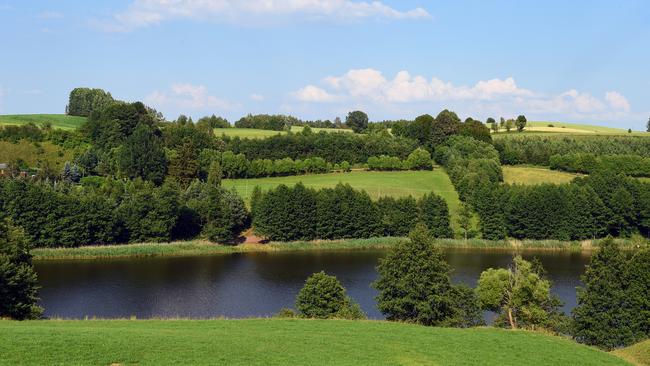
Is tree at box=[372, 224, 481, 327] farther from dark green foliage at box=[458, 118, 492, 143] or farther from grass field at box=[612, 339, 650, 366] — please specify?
dark green foliage at box=[458, 118, 492, 143]

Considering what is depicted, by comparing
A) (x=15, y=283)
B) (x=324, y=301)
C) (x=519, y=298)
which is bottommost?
(x=519, y=298)

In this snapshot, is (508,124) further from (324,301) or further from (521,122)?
(324,301)

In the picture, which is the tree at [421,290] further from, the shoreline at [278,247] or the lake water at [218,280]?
the shoreline at [278,247]

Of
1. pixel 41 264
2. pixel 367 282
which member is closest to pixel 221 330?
pixel 367 282

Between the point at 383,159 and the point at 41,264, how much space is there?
68228mm

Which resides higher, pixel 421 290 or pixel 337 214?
pixel 421 290

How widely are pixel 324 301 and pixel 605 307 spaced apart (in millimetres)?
18003

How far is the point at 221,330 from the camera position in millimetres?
29422

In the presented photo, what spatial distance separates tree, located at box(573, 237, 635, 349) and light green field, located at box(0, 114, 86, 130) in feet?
386

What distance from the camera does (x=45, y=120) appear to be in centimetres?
13912

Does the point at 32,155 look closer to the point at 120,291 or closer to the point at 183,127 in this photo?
the point at 183,127

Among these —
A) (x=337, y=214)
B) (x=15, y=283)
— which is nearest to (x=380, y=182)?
(x=337, y=214)

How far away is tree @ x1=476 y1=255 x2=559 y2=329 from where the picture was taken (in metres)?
41.3

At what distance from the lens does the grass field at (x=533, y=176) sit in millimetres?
109000
